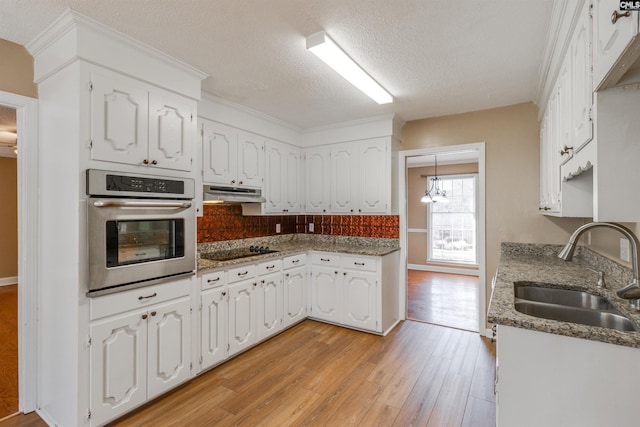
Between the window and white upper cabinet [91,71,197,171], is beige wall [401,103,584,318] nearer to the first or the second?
white upper cabinet [91,71,197,171]

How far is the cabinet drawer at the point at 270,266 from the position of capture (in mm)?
3160

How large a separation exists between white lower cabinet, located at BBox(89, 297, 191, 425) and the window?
6.05 metres

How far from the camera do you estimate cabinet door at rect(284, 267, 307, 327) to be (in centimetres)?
352

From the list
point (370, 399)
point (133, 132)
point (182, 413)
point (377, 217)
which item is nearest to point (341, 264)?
point (377, 217)

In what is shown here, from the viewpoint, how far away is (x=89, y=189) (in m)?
1.83

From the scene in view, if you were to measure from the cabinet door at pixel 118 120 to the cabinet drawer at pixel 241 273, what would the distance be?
4.08 feet

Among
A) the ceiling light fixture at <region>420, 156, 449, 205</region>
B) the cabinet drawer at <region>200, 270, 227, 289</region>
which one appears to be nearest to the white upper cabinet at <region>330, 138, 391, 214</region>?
the cabinet drawer at <region>200, 270, 227, 289</region>

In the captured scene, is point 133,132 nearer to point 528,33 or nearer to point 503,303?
point 503,303

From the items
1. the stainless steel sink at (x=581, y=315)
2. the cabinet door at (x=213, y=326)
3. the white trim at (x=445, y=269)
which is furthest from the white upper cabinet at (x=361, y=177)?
the white trim at (x=445, y=269)

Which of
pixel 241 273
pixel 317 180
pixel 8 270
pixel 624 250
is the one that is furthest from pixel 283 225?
pixel 8 270

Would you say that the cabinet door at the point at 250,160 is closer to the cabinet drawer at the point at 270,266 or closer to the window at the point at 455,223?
the cabinet drawer at the point at 270,266

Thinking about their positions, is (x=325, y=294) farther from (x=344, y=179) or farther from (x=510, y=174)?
(x=510, y=174)

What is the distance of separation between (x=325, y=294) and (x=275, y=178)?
159 cm

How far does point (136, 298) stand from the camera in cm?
207
